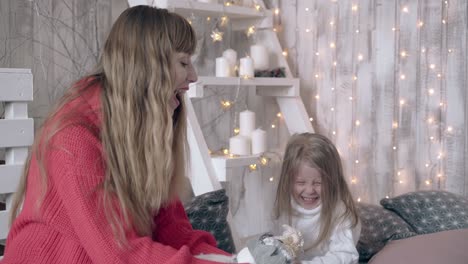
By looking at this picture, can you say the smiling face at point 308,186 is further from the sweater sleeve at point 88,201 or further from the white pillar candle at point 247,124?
the sweater sleeve at point 88,201

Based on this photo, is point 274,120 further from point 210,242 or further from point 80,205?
point 80,205

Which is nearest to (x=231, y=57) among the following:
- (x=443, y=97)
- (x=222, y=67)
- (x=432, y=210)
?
(x=222, y=67)

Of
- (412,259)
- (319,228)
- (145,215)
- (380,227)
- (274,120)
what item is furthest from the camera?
(274,120)

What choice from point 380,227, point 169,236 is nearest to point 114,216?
point 169,236

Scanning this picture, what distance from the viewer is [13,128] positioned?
91.4 inches

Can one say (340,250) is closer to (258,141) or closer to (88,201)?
(258,141)

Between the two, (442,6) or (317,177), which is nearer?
(317,177)

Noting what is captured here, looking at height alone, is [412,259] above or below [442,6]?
below

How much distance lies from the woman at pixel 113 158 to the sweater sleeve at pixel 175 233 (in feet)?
0.50

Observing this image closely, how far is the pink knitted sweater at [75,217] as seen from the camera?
1354 millimetres

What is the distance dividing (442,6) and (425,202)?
0.81m

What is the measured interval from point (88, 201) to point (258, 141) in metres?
1.50

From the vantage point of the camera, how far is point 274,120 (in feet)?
10.7

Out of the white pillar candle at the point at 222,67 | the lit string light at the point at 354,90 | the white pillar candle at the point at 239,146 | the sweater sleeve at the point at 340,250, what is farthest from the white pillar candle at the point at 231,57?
the sweater sleeve at the point at 340,250
